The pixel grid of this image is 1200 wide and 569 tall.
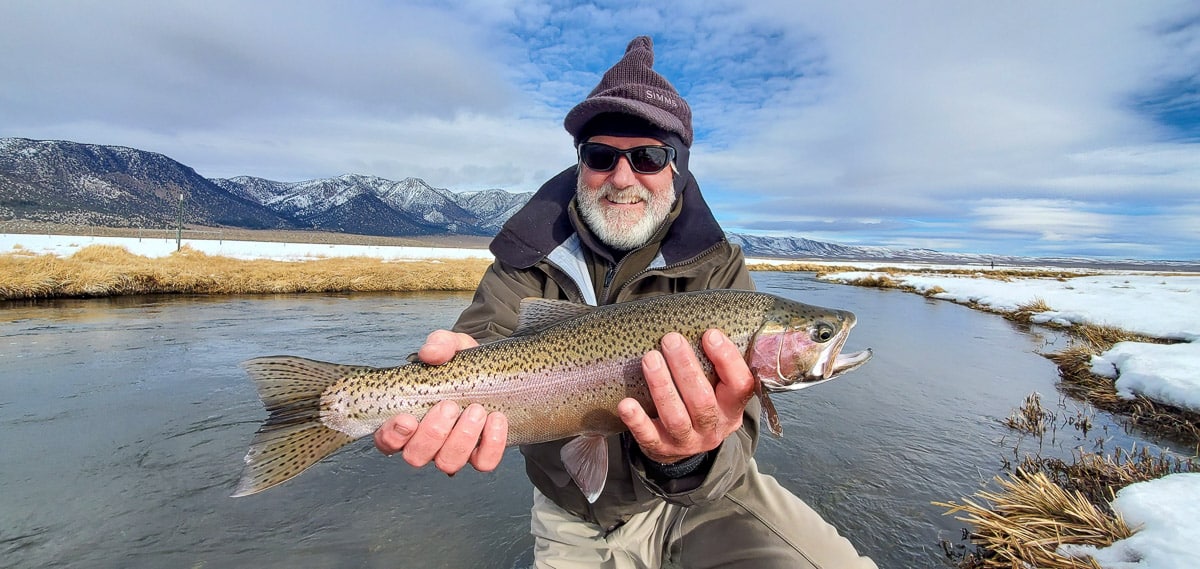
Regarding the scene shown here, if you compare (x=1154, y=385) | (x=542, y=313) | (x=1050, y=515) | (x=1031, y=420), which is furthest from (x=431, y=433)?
(x=1154, y=385)

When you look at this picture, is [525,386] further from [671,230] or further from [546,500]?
[671,230]

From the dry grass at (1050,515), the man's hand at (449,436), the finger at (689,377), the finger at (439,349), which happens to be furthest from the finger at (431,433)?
the dry grass at (1050,515)

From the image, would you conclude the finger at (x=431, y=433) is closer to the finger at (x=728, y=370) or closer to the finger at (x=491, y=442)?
the finger at (x=491, y=442)

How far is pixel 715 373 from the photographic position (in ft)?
8.45

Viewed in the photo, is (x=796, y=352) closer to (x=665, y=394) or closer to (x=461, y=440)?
(x=665, y=394)

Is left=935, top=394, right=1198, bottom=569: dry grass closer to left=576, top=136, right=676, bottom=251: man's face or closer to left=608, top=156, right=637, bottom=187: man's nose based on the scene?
left=576, top=136, right=676, bottom=251: man's face

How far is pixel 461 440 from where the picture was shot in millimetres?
2553

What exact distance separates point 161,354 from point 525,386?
11067 mm

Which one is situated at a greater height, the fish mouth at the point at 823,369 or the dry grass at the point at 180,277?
the fish mouth at the point at 823,369

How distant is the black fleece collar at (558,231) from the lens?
3.62 meters

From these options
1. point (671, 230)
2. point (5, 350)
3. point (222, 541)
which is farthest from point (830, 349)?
point (5, 350)

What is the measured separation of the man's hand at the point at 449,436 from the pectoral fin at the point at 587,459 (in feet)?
1.22

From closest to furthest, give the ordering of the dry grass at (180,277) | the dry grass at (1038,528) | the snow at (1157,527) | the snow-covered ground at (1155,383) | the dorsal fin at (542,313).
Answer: the dorsal fin at (542,313), the snow at (1157,527), the snow-covered ground at (1155,383), the dry grass at (1038,528), the dry grass at (180,277)

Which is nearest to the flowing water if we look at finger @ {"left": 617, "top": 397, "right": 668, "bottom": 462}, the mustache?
finger @ {"left": 617, "top": 397, "right": 668, "bottom": 462}
